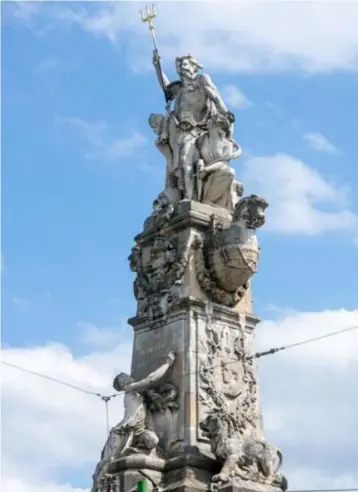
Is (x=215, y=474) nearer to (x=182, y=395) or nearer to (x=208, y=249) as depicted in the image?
(x=182, y=395)

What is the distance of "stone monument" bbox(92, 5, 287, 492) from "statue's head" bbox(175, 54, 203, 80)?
2 centimetres

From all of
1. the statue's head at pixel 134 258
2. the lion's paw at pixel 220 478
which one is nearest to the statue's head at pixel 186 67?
the statue's head at pixel 134 258

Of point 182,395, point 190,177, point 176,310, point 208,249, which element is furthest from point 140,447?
point 190,177

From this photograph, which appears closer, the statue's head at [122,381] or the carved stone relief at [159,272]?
the statue's head at [122,381]

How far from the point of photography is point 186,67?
863 inches

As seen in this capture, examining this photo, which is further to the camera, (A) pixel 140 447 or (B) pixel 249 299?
(B) pixel 249 299

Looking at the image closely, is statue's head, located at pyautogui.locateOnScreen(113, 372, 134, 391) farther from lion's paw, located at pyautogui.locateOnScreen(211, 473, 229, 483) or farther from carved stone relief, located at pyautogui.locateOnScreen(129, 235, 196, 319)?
lion's paw, located at pyautogui.locateOnScreen(211, 473, 229, 483)

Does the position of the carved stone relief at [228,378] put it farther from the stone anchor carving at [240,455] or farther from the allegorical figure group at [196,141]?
the allegorical figure group at [196,141]

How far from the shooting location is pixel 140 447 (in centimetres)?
1892

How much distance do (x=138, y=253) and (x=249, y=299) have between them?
Result: 2228 mm

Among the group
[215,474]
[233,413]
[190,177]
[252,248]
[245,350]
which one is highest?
[190,177]

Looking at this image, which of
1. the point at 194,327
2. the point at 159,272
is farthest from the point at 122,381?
the point at 159,272

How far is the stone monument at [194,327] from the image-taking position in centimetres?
1862

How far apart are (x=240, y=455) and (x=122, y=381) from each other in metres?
2.49
